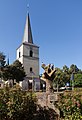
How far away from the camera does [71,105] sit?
9.20m

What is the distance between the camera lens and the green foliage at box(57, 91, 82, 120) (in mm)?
9094

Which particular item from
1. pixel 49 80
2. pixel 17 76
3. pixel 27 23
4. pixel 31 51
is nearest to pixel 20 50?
pixel 31 51

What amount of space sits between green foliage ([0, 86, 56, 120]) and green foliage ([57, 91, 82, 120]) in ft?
3.03

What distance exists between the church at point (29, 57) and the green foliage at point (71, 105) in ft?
148

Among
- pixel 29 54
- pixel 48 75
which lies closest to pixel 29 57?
pixel 29 54

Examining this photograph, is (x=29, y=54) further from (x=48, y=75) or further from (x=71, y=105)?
(x=71, y=105)

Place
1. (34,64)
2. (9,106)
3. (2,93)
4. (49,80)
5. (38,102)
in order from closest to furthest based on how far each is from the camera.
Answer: (9,106) → (2,93) → (38,102) → (49,80) → (34,64)

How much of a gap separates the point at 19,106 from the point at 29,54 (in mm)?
49978

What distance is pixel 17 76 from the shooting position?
1753 inches

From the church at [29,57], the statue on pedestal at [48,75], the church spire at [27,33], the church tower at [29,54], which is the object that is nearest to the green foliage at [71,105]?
the statue on pedestal at [48,75]

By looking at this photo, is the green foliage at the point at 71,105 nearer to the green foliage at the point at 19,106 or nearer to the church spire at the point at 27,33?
the green foliage at the point at 19,106

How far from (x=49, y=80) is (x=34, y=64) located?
4600 centimetres

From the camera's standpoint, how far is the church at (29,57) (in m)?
56.4

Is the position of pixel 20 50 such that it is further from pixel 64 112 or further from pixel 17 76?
pixel 64 112
